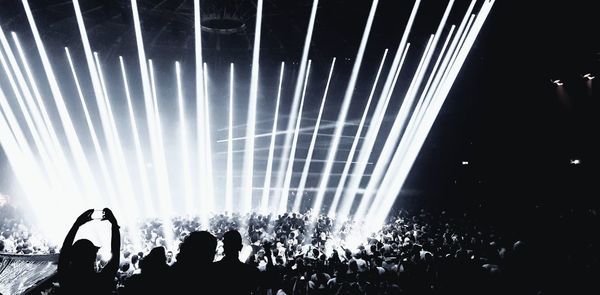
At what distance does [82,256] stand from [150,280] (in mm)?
517

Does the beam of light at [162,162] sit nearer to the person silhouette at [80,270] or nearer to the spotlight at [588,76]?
the person silhouette at [80,270]

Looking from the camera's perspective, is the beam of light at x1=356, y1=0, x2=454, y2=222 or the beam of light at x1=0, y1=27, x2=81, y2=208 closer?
the beam of light at x1=0, y1=27, x2=81, y2=208

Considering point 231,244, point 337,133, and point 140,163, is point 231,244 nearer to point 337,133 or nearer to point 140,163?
point 140,163

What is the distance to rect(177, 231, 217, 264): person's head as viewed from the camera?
2568mm

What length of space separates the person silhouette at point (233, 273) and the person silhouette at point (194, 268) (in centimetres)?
8

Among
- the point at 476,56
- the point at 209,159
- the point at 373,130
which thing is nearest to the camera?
the point at 476,56

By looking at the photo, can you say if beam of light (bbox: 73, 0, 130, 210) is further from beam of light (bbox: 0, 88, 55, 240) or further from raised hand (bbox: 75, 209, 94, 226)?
raised hand (bbox: 75, 209, 94, 226)

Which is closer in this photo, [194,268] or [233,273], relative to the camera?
[194,268]

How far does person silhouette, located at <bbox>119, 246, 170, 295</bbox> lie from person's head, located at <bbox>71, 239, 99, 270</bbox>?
0.31 m

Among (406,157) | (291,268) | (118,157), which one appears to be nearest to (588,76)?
(406,157)

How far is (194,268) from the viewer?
2.56m

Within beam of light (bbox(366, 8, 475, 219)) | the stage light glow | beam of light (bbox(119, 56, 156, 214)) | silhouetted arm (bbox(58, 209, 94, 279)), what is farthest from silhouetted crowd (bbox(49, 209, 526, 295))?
beam of light (bbox(119, 56, 156, 214))

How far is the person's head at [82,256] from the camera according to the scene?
8.18ft

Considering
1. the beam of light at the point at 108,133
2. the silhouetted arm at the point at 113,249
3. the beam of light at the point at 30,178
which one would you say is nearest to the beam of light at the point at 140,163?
the beam of light at the point at 108,133
